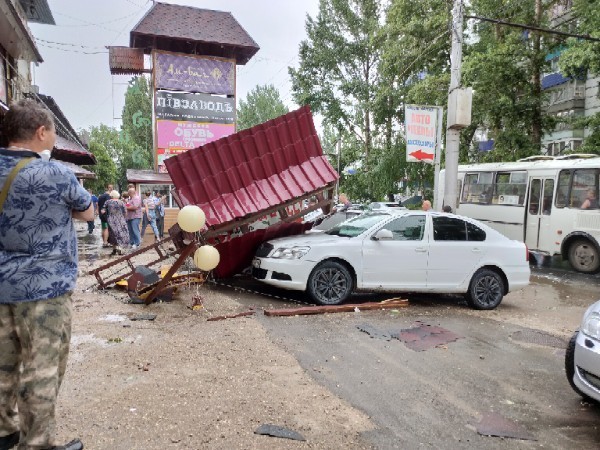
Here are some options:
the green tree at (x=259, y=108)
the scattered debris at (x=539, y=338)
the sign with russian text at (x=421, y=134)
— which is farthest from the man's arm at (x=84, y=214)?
the green tree at (x=259, y=108)

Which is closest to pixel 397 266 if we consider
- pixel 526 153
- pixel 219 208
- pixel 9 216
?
pixel 219 208

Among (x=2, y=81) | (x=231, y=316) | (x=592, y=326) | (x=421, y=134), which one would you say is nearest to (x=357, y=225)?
(x=231, y=316)

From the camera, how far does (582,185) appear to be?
11.9 m

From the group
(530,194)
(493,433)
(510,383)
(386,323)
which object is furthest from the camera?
(530,194)

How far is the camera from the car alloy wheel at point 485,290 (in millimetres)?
7719

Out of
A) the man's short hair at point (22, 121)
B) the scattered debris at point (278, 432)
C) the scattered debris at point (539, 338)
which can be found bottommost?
the scattered debris at point (539, 338)

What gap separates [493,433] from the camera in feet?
11.3

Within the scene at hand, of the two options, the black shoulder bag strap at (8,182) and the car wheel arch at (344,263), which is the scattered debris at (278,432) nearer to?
the black shoulder bag strap at (8,182)

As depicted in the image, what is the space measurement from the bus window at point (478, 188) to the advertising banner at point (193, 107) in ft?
41.7

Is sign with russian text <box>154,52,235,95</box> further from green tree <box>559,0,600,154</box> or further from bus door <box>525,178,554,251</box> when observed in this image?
bus door <box>525,178,554,251</box>

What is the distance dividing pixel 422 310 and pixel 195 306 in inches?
139

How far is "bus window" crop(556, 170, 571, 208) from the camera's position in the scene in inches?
481

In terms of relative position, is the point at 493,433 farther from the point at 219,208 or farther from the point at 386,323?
the point at 219,208

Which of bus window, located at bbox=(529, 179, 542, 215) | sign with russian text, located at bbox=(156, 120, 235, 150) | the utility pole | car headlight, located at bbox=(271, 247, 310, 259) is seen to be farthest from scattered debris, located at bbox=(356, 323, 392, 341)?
sign with russian text, located at bbox=(156, 120, 235, 150)
